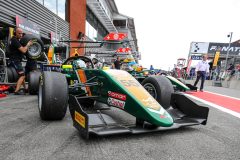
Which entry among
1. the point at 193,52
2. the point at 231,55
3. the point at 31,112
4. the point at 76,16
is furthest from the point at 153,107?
the point at 231,55

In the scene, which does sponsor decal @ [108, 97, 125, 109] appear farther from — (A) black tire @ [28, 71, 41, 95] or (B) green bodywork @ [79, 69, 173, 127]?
(A) black tire @ [28, 71, 41, 95]

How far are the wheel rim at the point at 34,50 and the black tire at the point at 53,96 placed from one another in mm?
2755

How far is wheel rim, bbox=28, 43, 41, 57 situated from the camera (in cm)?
486

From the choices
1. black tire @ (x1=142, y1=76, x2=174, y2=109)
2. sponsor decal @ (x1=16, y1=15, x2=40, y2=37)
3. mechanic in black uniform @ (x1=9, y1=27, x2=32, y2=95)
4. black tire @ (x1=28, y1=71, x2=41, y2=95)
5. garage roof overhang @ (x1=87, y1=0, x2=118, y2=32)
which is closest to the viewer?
black tire @ (x1=142, y1=76, x2=174, y2=109)

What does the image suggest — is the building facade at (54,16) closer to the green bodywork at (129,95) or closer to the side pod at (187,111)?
the green bodywork at (129,95)

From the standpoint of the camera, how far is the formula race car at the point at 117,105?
194 cm

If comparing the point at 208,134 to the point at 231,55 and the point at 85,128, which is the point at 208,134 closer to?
the point at 85,128

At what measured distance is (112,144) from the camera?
1.81m

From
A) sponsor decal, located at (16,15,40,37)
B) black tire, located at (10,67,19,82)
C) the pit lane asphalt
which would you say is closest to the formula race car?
the pit lane asphalt

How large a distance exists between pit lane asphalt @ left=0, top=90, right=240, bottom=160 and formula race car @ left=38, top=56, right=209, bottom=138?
0.10 meters

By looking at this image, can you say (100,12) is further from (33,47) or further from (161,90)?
(161,90)

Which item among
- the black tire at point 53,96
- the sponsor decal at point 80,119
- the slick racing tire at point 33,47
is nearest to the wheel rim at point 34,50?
the slick racing tire at point 33,47

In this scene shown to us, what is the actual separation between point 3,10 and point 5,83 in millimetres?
3543

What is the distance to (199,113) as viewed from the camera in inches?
92.9
